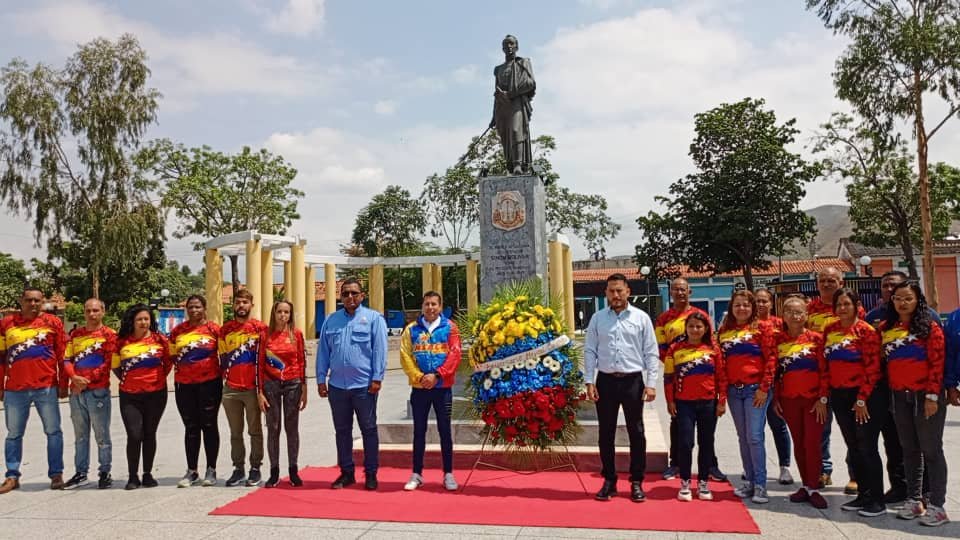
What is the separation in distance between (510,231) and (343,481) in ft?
13.9

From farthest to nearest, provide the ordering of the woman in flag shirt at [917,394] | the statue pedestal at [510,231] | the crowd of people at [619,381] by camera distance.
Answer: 1. the statue pedestal at [510,231]
2. the crowd of people at [619,381]
3. the woman in flag shirt at [917,394]

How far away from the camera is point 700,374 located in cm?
493

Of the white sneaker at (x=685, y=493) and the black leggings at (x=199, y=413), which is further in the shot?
the black leggings at (x=199, y=413)

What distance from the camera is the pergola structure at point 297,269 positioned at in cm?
1902

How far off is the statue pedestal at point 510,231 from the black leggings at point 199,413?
3.77 metres

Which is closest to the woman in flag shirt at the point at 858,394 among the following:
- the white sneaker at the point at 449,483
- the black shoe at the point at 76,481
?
the white sneaker at the point at 449,483

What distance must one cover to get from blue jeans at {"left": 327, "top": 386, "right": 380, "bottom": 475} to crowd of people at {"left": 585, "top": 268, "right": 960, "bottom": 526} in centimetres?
164

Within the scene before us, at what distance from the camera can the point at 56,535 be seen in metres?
4.26

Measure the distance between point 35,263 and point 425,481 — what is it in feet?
105

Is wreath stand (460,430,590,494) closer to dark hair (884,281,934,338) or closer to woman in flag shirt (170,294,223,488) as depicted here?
woman in flag shirt (170,294,223,488)

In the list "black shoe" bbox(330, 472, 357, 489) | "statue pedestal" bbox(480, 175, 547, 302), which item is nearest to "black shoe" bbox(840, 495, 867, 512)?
"black shoe" bbox(330, 472, 357, 489)

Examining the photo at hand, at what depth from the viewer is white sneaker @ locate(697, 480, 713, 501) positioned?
4.83 metres

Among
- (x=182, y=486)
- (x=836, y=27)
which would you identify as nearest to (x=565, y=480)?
(x=182, y=486)

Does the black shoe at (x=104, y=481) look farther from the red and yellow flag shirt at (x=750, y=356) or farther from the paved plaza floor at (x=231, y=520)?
the red and yellow flag shirt at (x=750, y=356)
